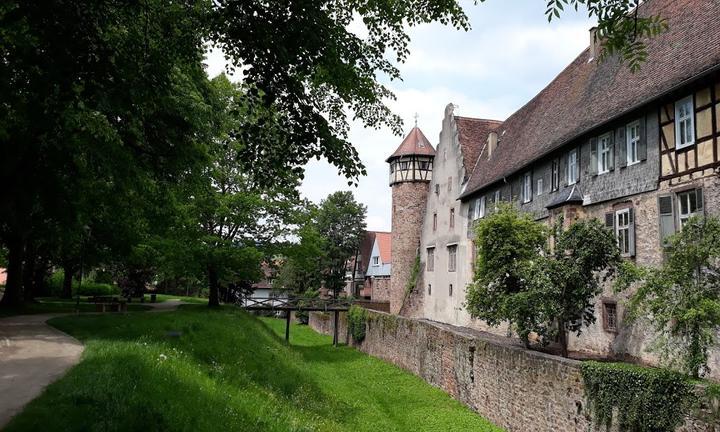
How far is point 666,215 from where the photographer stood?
14930 mm

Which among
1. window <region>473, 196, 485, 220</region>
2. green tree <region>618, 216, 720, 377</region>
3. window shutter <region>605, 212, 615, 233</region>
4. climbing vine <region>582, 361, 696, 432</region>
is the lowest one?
climbing vine <region>582, 361, 696, 432</region>

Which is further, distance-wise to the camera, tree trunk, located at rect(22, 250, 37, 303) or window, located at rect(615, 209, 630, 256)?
tree trunk, located at rect(22, 250, 37, 303)

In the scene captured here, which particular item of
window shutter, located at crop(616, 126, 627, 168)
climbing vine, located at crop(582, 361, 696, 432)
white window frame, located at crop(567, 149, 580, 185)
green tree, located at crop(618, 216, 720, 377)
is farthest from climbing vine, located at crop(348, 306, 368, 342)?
green tree, located at crop(618, 216, 720, 377)

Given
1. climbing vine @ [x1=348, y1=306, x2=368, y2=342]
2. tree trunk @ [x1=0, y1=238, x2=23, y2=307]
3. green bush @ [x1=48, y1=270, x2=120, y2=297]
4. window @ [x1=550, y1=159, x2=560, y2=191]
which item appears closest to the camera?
window @ [x1=550, y1=159, x2=560, y2=191]

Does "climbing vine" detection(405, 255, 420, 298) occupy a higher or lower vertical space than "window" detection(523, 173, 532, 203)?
lower

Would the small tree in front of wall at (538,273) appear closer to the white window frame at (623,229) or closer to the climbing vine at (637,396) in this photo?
the white window frame at (623,229)

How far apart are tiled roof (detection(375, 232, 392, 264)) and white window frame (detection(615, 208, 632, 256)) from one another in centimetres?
4116

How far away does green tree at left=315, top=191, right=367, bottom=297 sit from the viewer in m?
59.9

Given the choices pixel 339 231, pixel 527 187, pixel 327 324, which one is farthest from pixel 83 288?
pixel 527 187

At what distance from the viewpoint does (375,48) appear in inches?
325

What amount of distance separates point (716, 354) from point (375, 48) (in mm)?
11213

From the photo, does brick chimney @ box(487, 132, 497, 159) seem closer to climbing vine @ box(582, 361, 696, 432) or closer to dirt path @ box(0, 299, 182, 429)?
climbing vine @ box(582, 361, 696, 432)

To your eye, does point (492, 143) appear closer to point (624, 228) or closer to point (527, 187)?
point (527, 187)

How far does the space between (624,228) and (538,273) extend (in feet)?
11.5
